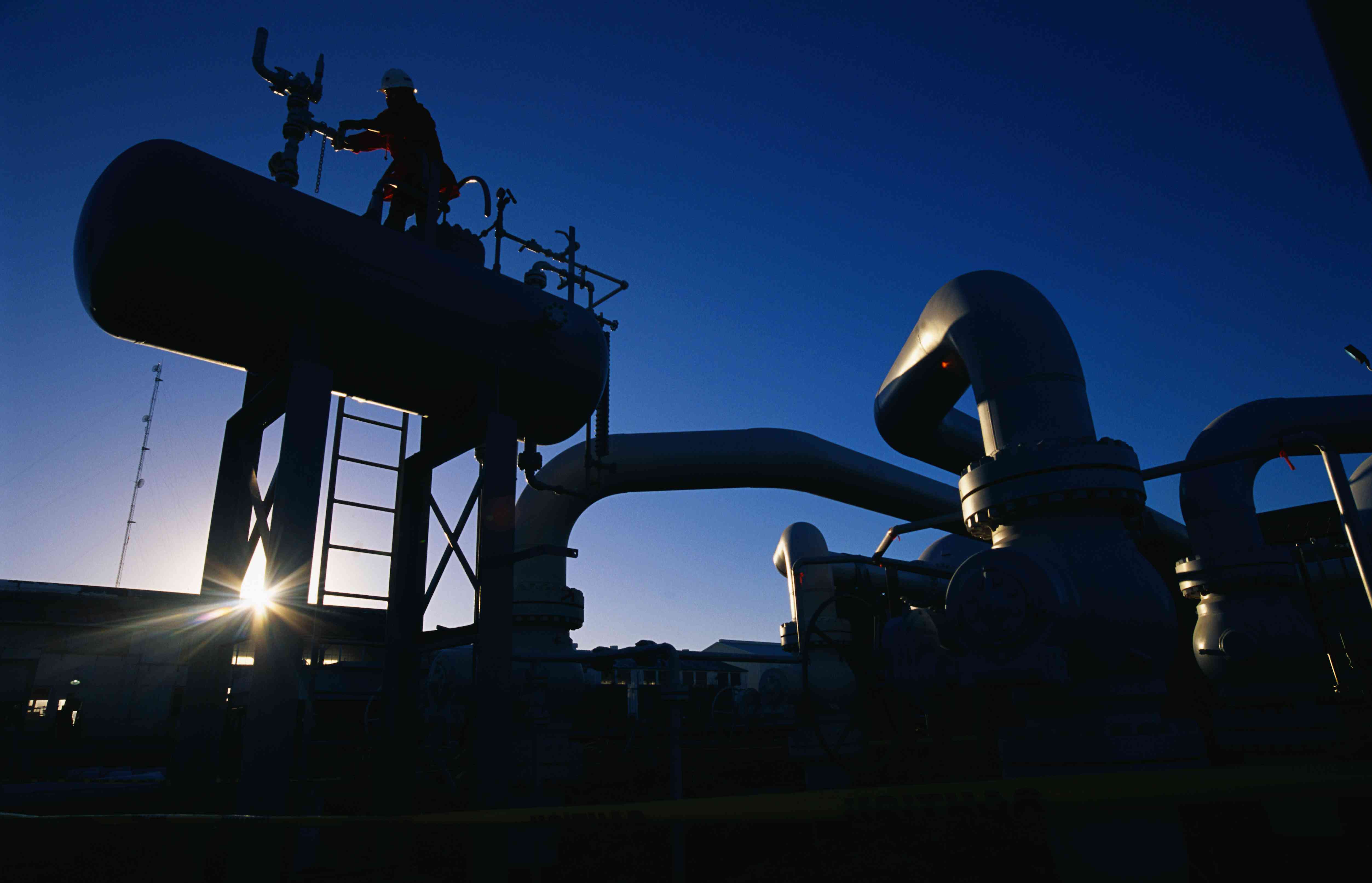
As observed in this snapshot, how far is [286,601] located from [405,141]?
4025 millimetres

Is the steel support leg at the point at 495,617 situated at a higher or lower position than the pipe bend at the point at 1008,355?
lower

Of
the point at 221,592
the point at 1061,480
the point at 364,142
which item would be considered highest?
the point at 364,142

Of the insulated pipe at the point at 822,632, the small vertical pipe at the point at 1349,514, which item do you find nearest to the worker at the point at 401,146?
the insulated pipe at the point at 822,632

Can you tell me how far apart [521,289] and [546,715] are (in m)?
3.56

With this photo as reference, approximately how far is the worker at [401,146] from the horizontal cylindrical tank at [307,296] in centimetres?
86

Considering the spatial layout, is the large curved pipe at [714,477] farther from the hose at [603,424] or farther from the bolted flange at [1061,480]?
the bolted flange at [1061,480]

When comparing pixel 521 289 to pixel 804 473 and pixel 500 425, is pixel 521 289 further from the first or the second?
pixel 804 473

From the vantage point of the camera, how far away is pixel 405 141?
599cm

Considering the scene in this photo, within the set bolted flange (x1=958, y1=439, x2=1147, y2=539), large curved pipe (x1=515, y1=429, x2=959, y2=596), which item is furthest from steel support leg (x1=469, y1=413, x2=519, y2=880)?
bolted flange (x1=958, y1=439, x2=1147, y2=539)

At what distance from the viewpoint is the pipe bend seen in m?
4.53

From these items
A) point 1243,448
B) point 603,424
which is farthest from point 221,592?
point 1243,448

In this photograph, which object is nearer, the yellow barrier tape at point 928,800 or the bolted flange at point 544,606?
the yellow barrier tape at point 928,800

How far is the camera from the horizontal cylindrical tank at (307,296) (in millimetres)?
4191

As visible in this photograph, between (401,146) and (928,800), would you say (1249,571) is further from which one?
(401,146)
